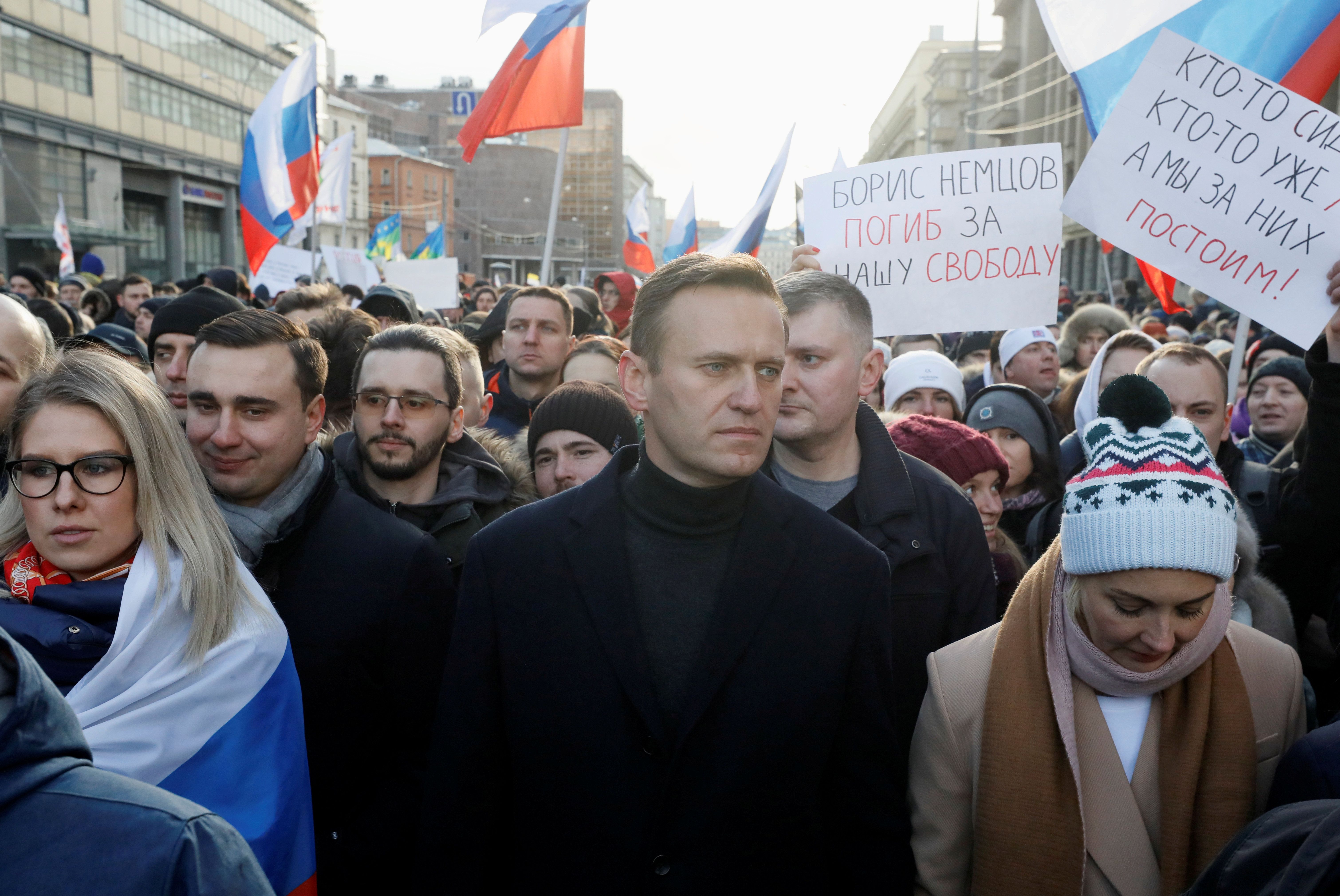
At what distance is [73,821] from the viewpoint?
1123mm

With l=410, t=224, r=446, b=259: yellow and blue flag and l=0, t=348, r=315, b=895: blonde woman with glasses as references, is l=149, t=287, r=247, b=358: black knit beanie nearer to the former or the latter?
l=0, t=348, r=315, b=895: blonde woman with glasses

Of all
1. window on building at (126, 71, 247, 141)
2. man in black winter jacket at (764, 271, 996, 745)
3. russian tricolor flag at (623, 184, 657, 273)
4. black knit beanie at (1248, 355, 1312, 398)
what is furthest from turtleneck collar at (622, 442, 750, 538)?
window on building at (126, 71, 247, 141)

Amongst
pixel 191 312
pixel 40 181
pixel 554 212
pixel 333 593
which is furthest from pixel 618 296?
pixel 40 181

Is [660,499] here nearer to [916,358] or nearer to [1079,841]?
[1079,841]

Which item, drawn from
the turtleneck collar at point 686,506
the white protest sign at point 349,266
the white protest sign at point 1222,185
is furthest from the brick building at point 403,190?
the turtleneck collar at point 686,506

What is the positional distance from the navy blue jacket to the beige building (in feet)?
116

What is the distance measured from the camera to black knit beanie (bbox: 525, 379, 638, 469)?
377 centimetres

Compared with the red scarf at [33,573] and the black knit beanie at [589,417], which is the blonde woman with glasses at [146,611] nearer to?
the red scarf at [33,573]

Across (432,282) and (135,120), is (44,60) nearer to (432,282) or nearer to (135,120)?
(135,120)

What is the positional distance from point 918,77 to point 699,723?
3580 inches

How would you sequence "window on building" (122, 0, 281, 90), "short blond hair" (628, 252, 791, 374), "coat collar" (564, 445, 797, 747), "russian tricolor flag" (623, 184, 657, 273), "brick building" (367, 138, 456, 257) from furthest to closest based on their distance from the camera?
"brick building" (367, 138, 456, 257), "window on building" (122, 0, 281, 90), "russian tricolor flag" (623, 184, 657, 273), "short blond hair" (628, 252, 791, 374), "coat collar" (564, 445, 797, 747)

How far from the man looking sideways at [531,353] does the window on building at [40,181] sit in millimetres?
31705

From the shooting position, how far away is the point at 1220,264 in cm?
343

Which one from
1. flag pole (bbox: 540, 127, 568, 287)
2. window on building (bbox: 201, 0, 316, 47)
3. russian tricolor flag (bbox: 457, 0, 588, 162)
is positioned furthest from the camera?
window on building (bbox: 201, 0, 316, 47)
